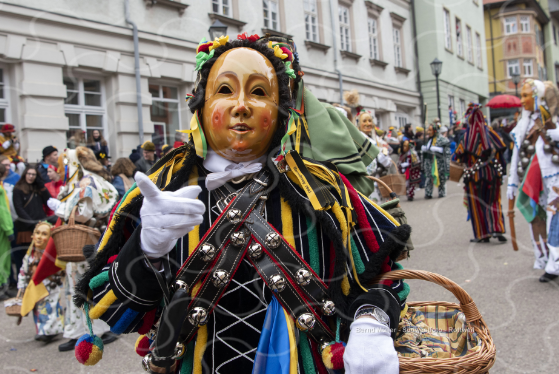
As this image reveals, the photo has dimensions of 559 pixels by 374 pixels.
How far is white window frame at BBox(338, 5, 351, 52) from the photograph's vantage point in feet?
51.9

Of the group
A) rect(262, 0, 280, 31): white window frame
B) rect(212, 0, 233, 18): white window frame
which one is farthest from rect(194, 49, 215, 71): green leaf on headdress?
rect(262, 0, 280, 31): white window frame

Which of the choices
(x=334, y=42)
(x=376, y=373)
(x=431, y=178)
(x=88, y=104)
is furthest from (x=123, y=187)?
(x=334, y=42)

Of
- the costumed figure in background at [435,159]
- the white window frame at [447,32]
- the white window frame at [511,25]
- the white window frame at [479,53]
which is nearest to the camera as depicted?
the costumed figure in background at [435,159]

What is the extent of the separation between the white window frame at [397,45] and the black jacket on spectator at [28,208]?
51.4ft

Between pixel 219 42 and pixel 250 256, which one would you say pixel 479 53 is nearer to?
pixel 219 42

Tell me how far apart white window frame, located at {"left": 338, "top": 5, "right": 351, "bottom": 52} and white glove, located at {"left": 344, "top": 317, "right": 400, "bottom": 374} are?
49.4 ft

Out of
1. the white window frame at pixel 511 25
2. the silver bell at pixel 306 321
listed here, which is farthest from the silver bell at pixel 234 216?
the white window frame at pixel 511 25

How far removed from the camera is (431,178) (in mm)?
12367

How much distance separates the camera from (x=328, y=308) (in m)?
1.58

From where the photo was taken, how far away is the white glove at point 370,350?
1376mm

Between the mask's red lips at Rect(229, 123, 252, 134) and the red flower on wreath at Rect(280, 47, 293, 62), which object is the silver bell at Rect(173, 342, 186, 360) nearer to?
the mask's red lips at Rect(229, 123, 252, 134)

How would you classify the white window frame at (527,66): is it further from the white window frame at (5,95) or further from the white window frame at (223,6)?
the white window frame at (5,95)

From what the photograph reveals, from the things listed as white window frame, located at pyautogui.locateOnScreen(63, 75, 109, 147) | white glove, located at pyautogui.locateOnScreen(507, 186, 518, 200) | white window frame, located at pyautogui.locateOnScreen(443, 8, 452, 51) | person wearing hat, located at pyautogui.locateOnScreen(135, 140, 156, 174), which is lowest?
white glove, located at pyautogui.locateOnScreen(507, 186, 518, 200)

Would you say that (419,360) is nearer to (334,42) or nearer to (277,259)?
(277,259)
